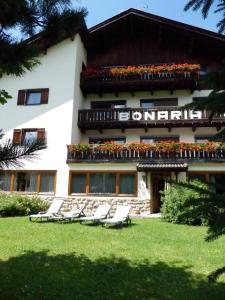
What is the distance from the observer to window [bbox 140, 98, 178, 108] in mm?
22312

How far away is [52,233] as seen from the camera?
11.4m

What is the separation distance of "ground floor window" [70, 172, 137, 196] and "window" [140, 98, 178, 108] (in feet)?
18.2

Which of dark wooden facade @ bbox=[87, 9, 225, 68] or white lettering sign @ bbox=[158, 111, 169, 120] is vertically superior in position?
dark wooden facade @ bbox=[87, 9, 225, 68]

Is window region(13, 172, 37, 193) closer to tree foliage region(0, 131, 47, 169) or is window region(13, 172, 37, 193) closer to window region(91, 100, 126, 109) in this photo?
window region(91, 100, 126, 109)

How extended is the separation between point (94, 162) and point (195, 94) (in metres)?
8.41

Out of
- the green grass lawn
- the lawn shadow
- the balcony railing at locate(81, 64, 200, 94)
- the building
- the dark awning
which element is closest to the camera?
the lawn shadow

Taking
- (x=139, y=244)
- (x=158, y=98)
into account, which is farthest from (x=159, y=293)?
(x=158, y=98)

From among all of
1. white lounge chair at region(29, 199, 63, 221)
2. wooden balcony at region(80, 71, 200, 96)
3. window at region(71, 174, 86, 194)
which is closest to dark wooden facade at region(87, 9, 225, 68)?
wooden balcony at region(80, 71, 200, 96)

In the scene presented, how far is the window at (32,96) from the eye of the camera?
22.0 meters

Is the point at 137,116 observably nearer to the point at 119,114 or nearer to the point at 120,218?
the point at 119,114

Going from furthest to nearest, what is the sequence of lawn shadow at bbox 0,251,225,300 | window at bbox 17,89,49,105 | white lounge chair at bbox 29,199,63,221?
window at bbox 17,89,49,105, white lounge chair at bbox 29,199,63,221, lawn shadow at bbox 0,251,225,300

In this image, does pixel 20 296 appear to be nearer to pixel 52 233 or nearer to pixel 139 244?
pixel 139 244

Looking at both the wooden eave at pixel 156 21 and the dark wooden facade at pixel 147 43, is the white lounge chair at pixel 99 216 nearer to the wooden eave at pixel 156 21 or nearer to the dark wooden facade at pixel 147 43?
the dark wooden facade at pixel 147 43

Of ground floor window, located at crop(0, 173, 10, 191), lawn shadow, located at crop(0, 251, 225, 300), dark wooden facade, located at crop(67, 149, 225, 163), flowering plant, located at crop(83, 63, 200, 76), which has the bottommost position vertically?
lawn shadow, located at crop(0, 251, 225, 300)
